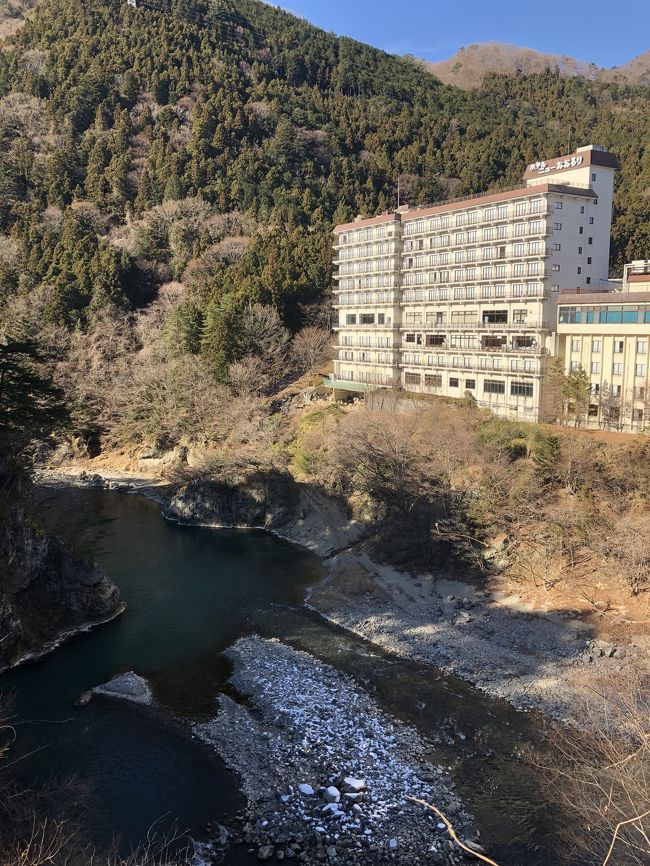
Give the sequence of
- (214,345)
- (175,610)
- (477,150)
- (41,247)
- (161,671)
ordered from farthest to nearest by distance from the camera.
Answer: (477,150) < (41,247) < (214,345) < (175,610) < (161,671)

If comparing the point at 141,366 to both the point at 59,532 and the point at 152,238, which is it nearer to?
the point at 152,238

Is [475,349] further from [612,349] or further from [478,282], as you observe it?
[612,349]

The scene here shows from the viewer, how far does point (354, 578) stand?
25.0m

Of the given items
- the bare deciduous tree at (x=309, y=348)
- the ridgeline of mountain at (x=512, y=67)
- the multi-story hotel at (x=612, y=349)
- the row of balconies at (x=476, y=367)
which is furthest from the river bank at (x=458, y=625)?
the ridgeline of mountain at (x=512, y=67)

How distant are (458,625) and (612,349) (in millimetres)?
13949

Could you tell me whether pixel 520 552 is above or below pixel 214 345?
below

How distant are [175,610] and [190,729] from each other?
22.9 ft

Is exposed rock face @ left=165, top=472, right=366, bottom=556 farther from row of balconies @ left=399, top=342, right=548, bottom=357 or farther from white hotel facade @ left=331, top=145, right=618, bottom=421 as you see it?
row of balconies @ left=399, top=342, right=548, bottom=357

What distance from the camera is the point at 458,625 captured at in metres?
21.4

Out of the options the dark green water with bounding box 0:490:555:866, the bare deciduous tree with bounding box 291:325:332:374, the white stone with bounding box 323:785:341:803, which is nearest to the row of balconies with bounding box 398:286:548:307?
the bare deciduous tree with bounding box 291:325:332:374

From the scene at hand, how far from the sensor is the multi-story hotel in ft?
84.9

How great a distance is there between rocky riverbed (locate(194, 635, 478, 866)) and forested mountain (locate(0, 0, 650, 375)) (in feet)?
83.5

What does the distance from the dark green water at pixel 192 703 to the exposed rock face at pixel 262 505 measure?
10.7 feet

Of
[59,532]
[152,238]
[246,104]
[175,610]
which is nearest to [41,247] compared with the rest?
[152,238]
